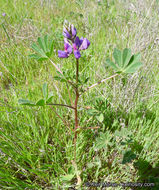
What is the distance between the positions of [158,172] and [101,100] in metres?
0.67

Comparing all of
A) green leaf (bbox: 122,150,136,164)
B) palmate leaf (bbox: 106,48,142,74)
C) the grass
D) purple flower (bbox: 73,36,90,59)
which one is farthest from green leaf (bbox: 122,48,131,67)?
green leaf (bbox: 122,150,136,164)

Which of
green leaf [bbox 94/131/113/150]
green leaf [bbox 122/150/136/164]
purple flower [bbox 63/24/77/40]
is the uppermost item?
purple flower [bbox 63/24/77/40]

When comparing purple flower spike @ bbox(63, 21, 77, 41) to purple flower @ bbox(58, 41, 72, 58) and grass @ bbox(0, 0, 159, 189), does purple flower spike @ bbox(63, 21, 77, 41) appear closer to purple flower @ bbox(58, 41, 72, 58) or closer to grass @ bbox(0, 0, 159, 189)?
purple flower @ bbox(58, 41, 72, 58)

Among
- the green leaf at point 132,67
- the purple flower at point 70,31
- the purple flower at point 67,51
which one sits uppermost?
the purple flower at point 70,31

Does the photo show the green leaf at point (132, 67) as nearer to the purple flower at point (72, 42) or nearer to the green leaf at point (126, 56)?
the green leaf at point (126, 56)

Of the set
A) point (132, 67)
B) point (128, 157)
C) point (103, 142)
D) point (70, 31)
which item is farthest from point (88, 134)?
point (70, 31)

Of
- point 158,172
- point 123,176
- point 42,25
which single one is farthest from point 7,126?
point 42,25

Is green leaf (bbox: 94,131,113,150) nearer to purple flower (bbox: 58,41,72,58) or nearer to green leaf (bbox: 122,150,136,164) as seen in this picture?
green leaf (bbox: 122,150,136,164)

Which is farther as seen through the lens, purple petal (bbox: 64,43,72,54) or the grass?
the grass

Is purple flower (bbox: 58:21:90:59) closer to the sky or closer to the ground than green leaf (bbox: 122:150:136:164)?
closer to the sky

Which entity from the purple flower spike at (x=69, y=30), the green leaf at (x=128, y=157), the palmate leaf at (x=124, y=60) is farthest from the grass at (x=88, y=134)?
the purple flower spike at (x=69, y=30)

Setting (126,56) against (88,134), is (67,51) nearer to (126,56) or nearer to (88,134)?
(126,56)

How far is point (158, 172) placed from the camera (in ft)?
3.77

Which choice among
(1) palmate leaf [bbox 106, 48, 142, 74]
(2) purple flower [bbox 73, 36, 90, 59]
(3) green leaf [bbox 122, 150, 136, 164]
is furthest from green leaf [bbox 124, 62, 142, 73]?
(3) green leaf [bbox 122, 150, 136, 164]
